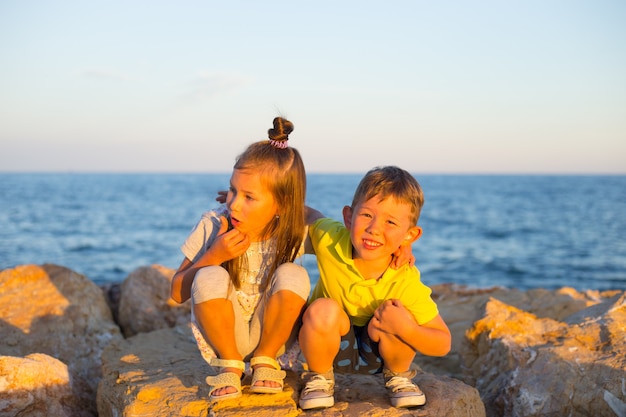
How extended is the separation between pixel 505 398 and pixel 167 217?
2113cm

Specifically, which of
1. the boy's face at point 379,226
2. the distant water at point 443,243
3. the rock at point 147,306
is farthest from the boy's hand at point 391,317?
the distant water at point 443,243

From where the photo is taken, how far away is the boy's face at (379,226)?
8.76 ft

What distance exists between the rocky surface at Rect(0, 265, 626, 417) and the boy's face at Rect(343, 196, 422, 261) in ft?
2.42

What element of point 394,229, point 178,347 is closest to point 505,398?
point 394,229

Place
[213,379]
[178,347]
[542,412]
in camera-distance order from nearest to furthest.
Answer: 1. [213,379]
2. [542,412]
3. [178,347]

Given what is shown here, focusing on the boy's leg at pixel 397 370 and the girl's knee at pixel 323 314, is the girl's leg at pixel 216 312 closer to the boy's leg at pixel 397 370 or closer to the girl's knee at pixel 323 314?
the girl's knee at pixel 323 314

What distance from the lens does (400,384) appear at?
8.77ft

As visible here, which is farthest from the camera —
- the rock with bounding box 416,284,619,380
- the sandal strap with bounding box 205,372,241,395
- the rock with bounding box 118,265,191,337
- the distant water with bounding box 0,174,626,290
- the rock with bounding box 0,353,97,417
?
the distant water with bounding box 0,174,626,290

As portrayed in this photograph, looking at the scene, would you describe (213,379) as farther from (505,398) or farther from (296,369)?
(505,398)

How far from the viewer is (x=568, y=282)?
474 inches

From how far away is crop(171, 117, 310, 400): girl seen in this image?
107 inches

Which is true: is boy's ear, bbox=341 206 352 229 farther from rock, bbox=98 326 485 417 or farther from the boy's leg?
rock, bbox=98 326 485 417

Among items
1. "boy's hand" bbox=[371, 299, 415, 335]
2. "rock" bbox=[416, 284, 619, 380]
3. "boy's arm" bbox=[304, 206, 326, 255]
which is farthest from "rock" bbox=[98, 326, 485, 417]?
"rock" bbox=[416, 284, 619, 380]

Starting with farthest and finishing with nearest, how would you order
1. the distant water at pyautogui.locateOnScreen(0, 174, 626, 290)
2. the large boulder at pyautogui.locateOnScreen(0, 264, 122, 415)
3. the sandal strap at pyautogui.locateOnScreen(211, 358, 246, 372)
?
the distant water at pyautogui.locateOnScreen(0, 174, 626, 290) < the large boulder at pyautogui.locateOnScreen(0, 264, 122, 415) < the sandal strap at pyautogui.locateOnScreen(211, 358, 246, 372)
